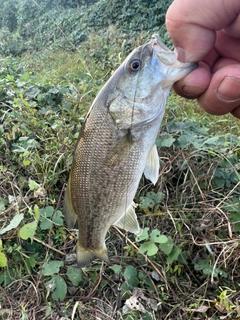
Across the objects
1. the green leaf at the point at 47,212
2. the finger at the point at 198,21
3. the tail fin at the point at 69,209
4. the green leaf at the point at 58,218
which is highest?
the finger at the point at 198,21

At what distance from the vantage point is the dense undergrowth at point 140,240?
2.25 meters

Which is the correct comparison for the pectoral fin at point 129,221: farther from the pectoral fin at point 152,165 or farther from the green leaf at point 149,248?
the green leaf at point 149,248

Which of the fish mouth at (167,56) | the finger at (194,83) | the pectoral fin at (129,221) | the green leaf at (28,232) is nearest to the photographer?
the fish mouth at (167,56)

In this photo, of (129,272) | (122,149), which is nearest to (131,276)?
(129,272)

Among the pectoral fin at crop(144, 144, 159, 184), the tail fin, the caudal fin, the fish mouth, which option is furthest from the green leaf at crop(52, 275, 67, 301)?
the fish mouth

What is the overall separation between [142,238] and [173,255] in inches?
9.2

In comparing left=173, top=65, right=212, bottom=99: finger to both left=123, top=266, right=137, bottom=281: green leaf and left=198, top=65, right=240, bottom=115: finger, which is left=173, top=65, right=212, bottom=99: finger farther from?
left=123, top=266, right=137, bottom=281: green leaf

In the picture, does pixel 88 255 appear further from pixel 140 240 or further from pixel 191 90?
pixel 191 90

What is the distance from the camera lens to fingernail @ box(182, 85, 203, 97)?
163cm

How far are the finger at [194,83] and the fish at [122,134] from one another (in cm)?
7

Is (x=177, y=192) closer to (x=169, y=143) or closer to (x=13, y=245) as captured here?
(x=169, y=143)

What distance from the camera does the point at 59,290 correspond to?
227cm

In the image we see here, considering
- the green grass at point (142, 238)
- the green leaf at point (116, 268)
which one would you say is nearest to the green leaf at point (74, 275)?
the green grass at point (142, 238)

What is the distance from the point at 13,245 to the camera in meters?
2.56
